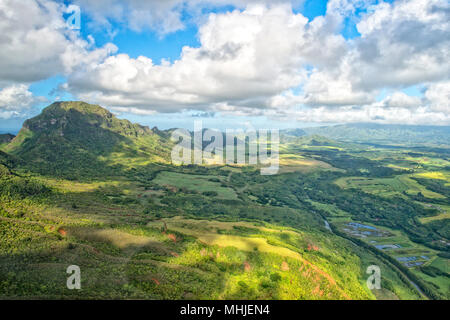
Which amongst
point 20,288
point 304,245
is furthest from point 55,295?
point 304,245

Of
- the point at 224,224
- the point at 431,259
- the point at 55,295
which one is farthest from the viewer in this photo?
the point at 431,259

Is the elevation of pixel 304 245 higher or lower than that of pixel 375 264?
higher

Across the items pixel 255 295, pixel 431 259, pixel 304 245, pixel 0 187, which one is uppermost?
pixel 0 187

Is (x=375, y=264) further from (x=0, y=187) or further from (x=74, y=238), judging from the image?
(x=0, y=187)

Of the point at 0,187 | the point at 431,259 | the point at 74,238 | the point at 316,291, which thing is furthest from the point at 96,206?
the point at 431,259

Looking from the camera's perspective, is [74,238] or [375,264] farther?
[375,264]
